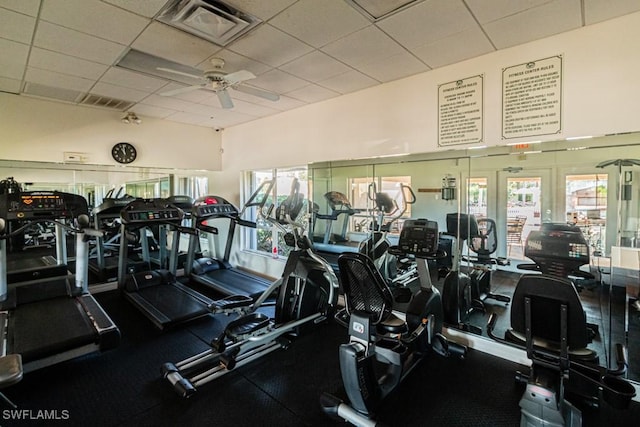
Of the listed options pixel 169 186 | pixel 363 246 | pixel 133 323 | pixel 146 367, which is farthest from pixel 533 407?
pixel 169 186

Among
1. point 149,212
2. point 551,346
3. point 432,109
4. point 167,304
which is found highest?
point 432,109

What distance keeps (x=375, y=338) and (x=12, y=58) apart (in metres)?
4.16

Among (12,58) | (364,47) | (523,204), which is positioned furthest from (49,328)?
(523,204)

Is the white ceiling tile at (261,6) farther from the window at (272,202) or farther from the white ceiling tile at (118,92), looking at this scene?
the window at (272,202)

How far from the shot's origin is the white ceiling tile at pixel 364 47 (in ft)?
8.64

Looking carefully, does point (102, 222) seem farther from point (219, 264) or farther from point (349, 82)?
point (349, 82)

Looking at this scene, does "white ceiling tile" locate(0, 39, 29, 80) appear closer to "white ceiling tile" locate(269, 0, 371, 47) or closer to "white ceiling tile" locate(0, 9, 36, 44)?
"white ceiling tile" locate(0, 9, 36, 44)

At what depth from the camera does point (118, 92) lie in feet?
13.1

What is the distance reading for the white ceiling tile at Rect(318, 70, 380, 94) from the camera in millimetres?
3488

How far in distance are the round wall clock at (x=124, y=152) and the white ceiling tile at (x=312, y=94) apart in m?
2.84

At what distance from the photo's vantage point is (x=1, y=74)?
3369mm

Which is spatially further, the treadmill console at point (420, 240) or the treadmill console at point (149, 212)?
the treadmill console at point (149, 212)

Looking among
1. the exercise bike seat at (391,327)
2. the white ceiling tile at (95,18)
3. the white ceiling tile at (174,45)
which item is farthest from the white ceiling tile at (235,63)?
the exercise bike seat at (391,327)

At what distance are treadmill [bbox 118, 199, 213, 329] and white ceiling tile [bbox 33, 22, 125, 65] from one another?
1.91 m
